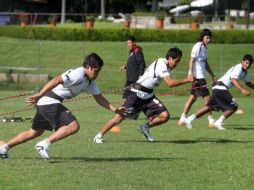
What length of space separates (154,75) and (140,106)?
815mm

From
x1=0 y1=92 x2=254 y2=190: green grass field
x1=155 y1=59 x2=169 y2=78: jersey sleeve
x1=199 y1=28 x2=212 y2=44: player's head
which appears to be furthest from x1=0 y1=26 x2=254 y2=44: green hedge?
x1=155 y1=59 x2=169 y2=78: jersey sleeve

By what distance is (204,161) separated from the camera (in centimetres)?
1165

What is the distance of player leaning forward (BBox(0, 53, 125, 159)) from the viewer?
36.0 ft

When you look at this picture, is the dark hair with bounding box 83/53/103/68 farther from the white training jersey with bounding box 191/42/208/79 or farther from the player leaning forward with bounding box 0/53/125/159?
the white training jersey with bounding box 191/42/208/79

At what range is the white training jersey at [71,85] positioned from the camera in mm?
10938

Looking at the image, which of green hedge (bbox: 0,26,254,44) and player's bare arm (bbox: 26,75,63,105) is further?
green hedge (bbox: 0,26,254,44)

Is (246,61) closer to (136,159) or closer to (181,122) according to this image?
(181,122)

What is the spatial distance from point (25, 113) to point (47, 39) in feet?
89.9

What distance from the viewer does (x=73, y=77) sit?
10.9 meters

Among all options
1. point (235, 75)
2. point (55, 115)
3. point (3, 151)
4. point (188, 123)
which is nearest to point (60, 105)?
point (55, 115)

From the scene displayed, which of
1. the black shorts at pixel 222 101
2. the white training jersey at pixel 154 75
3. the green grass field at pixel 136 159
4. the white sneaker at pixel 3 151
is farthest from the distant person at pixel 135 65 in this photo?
the white sneaker at pixel 3 151

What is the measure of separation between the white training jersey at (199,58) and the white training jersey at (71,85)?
20.0ft

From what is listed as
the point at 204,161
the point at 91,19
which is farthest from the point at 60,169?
the point at 91,19

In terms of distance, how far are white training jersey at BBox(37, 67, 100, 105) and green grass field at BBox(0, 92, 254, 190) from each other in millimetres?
942
